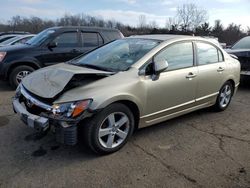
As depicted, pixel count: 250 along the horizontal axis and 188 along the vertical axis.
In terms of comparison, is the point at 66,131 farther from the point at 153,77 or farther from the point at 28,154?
the point at 153,77

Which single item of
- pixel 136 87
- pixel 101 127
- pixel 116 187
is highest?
pixel 136 87

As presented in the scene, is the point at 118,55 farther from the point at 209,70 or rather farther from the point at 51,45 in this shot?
the point at 51,45

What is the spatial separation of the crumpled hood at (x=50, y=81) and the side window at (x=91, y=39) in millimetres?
4143

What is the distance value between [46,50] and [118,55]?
3.77 meters

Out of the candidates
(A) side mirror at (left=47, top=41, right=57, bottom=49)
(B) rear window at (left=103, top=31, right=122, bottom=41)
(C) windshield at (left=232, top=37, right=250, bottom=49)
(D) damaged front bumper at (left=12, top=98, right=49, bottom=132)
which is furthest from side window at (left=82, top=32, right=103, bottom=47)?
(D) damaged front bumper at (left=12, top=98, right=49, bottom=132)

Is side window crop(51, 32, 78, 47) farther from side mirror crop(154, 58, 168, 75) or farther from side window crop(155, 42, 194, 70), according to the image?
side mirror crop(154, 58, 168, 75)

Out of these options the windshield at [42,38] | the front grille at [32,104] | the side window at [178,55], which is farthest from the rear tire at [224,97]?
the windshield at [42,38]

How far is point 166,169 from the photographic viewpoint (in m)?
3.34

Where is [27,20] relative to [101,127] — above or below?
above

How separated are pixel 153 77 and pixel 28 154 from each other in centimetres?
200

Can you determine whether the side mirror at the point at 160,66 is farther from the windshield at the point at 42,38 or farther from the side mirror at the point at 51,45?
the windshield at the point at 42,38

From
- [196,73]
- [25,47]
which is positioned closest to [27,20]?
[25,47]

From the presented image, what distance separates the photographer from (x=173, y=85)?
4262mm

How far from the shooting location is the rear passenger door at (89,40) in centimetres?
805
